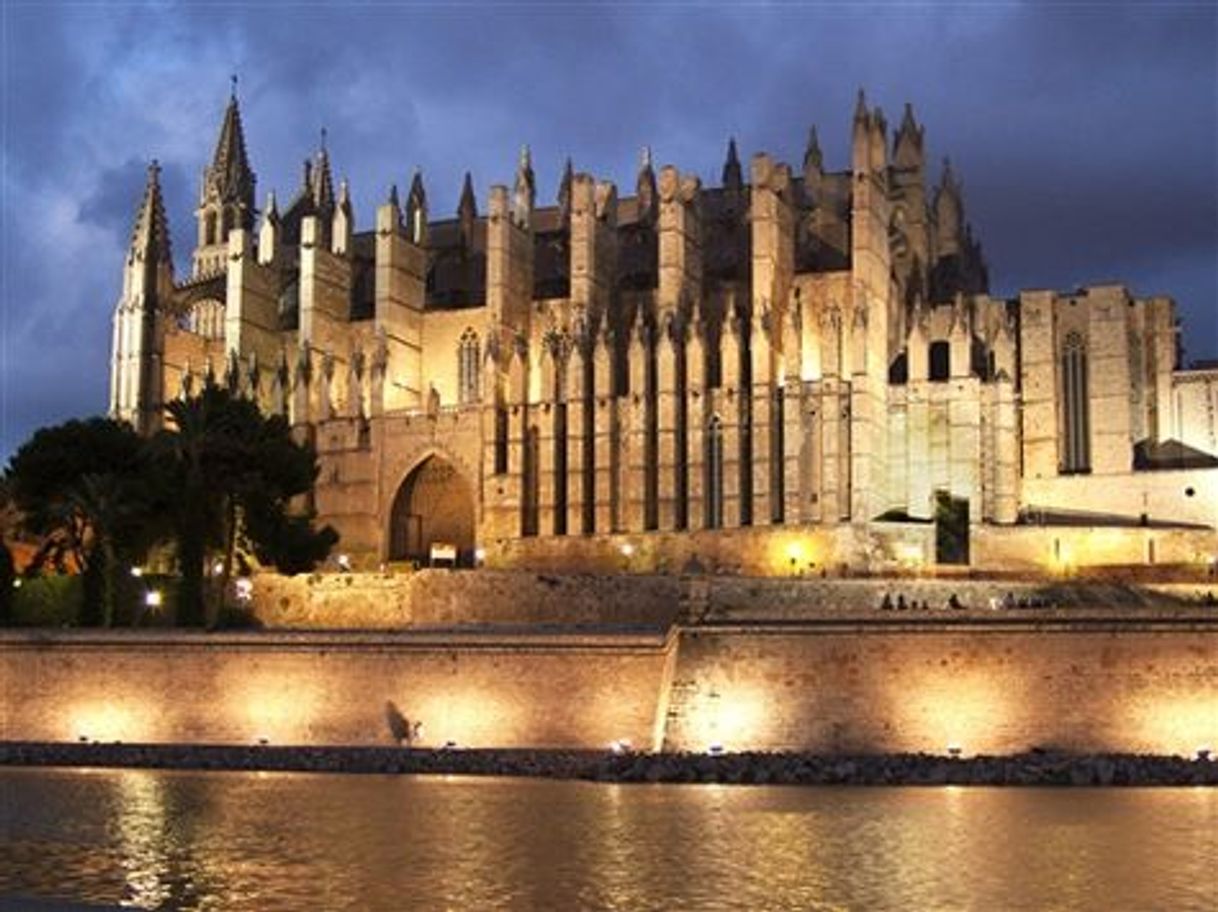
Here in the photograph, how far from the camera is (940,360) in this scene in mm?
51125

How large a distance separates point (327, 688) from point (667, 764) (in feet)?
24.7

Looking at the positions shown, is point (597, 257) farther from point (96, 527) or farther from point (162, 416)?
point (96, 527)

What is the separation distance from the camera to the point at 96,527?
130ft

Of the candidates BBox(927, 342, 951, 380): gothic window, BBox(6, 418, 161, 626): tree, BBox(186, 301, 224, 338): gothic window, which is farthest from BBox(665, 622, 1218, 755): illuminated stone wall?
BBox(186, 301, 224, 338): gothic window

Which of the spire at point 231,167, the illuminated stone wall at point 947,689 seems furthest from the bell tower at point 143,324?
the illuminated stone wall at point 947,689

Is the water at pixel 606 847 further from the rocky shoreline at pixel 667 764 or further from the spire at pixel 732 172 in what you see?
the spire at pixel 732 172

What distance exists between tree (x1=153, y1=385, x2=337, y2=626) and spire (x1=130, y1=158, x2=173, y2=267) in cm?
1544

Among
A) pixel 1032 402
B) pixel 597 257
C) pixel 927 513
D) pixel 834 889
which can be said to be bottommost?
pixel 834 889

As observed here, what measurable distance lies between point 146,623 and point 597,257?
18.8 m

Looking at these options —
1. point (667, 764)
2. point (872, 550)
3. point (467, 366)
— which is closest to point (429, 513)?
point (467, 366)

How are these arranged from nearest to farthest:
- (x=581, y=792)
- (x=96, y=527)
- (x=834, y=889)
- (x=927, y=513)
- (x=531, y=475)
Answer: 1. (x=834, y=889)
2. (x=581, y=792)
3. (x=96, y=527)
4. (x=927, y=513)
5. (x=531, y=475)

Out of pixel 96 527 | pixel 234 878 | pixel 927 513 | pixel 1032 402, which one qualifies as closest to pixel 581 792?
pixel 234 878

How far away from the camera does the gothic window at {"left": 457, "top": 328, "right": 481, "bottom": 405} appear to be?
184ft

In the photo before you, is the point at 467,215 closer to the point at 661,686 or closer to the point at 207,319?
the point at 207,319
